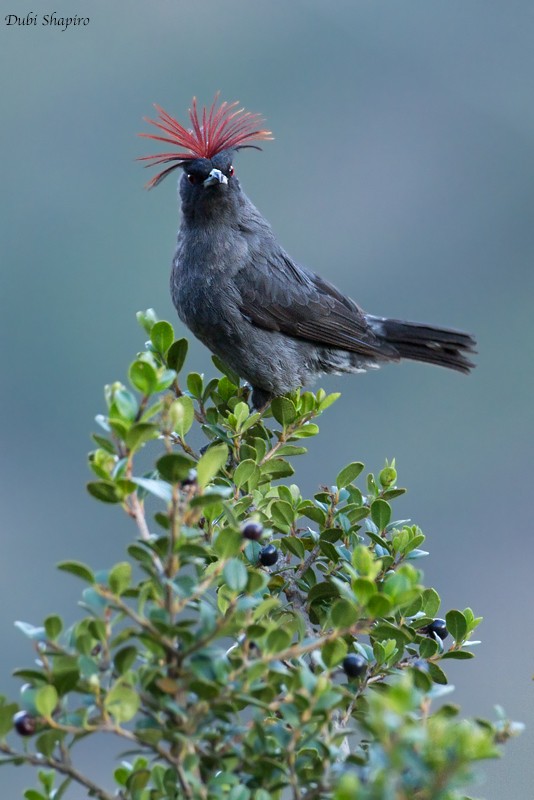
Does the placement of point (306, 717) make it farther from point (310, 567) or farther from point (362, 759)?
point (310, 567)

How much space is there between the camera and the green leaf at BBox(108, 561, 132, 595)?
1371 mm

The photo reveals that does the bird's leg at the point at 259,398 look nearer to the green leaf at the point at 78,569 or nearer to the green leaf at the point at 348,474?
the green leaf at the point at 348,474

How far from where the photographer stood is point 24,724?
4.53ft

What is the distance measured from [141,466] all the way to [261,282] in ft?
6.08

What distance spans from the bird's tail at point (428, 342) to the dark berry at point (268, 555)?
2.66 metres

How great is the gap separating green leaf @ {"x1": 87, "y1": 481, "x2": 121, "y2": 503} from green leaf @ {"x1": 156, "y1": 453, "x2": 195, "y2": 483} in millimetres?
85

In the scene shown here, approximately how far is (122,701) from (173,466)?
345mm

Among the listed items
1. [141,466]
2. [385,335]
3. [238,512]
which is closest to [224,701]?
[238,512]

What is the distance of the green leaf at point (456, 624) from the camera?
207 cm

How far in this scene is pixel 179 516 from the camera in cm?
137

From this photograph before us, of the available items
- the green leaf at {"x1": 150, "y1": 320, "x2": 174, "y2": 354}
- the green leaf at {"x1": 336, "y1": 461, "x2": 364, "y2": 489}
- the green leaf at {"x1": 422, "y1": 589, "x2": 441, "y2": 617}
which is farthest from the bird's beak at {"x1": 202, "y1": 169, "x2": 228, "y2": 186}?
the green leaf at {"x1": 422, "y1": 589, "x2": 441, "y2": 617}

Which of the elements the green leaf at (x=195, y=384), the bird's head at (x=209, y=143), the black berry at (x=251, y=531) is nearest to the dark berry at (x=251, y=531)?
the black berry at (x=251, y=531)

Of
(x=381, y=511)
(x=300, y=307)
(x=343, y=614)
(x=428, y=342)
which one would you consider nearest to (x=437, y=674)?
(x=381, y=511)

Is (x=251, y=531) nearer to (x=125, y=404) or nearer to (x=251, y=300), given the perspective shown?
(x=125, y=404)
